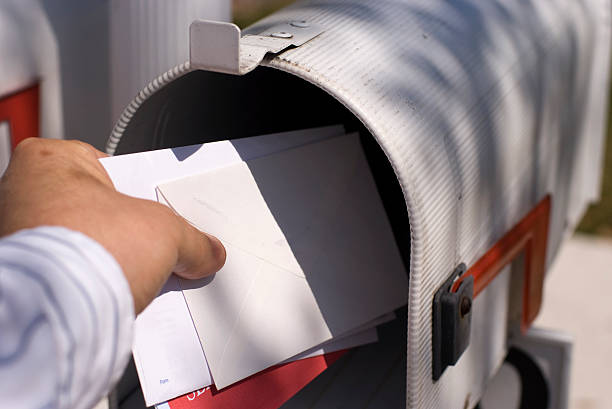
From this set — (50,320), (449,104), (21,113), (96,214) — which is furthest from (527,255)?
(21,113)

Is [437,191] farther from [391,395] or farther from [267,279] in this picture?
[391,395]

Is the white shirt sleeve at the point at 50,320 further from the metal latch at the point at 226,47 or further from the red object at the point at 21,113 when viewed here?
the red object at the point at 21,113

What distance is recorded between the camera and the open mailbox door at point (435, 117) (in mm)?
1125

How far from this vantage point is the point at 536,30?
169cm

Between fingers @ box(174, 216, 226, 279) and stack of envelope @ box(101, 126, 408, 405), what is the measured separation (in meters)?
0.05

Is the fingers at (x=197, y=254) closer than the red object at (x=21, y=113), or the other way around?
the fingers at (x=197, y=254)

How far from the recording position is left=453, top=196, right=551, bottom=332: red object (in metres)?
1.41

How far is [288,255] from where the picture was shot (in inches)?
53.2

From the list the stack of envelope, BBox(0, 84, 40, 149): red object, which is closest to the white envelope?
the stack of envelope

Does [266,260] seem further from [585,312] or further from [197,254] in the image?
[585,312]

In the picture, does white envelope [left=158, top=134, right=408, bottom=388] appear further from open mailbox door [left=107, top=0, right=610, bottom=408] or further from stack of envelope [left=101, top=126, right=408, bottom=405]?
open mailbox door [left=107, top=0, right=610, bottom=408]

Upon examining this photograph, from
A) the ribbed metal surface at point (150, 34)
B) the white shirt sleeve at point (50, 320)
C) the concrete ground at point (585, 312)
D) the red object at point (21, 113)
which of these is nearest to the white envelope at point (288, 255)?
the white shirt sleeve at point (50, 320)

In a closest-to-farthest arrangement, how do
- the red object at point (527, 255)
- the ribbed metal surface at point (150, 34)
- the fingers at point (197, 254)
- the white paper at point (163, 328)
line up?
1. the fingers at point (197, 254)
2. the white paper at point (163, 328)
3. the red object at point (527, 255)
4. the ribbed metal surface at point (150, 34)

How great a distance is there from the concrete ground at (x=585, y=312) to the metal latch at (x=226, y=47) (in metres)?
2.08
